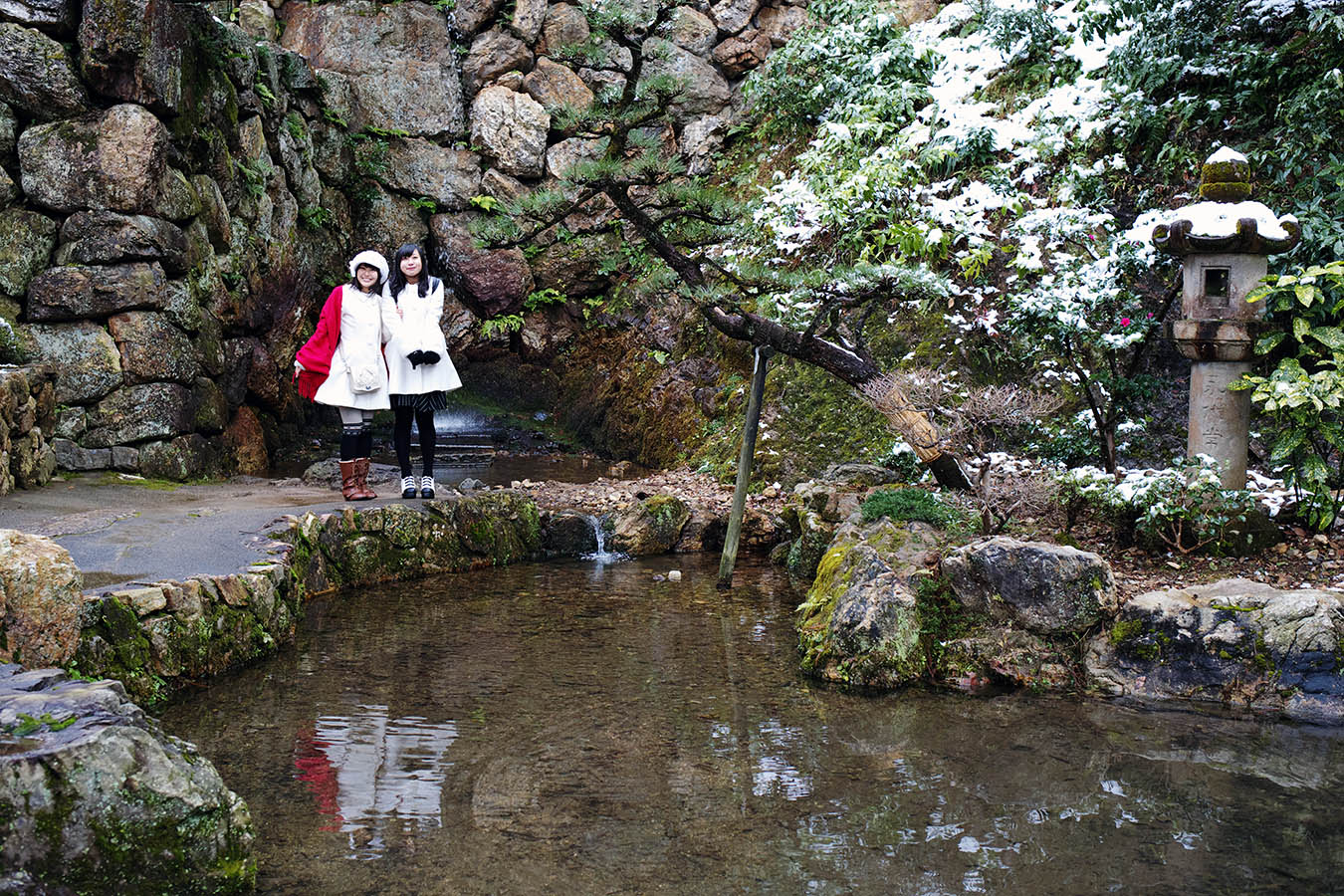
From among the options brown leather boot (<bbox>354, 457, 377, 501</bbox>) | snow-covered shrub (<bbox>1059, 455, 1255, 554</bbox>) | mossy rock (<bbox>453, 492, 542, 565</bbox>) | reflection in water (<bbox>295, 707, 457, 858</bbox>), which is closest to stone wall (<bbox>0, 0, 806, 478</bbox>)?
brown leather boot (<bbox>354, 457, 377, 501</bbox>)

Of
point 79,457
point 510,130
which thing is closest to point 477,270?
point 510,130

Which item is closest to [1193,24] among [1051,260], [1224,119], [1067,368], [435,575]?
[1224,119]

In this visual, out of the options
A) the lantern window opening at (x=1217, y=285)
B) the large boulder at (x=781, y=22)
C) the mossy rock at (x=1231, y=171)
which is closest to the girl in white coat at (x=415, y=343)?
the lantern window opening at (x=1217, y=285)

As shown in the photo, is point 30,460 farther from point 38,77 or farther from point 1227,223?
point 1227,223

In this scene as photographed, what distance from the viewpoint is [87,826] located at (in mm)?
3219

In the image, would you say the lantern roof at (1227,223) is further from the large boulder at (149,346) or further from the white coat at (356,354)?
the large boulder at (149,346)

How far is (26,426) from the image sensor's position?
8.15 m

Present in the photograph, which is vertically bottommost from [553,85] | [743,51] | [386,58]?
[553,85]

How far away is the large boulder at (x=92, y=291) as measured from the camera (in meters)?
9.61

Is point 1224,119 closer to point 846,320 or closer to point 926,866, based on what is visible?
point 846,320

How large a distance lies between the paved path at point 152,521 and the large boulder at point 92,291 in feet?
5.26

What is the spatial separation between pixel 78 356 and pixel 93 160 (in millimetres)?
1875

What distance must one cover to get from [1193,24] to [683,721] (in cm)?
936

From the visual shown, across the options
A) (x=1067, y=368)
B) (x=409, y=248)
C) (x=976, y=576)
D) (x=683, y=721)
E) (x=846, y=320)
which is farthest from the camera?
(x=846, y=320)
